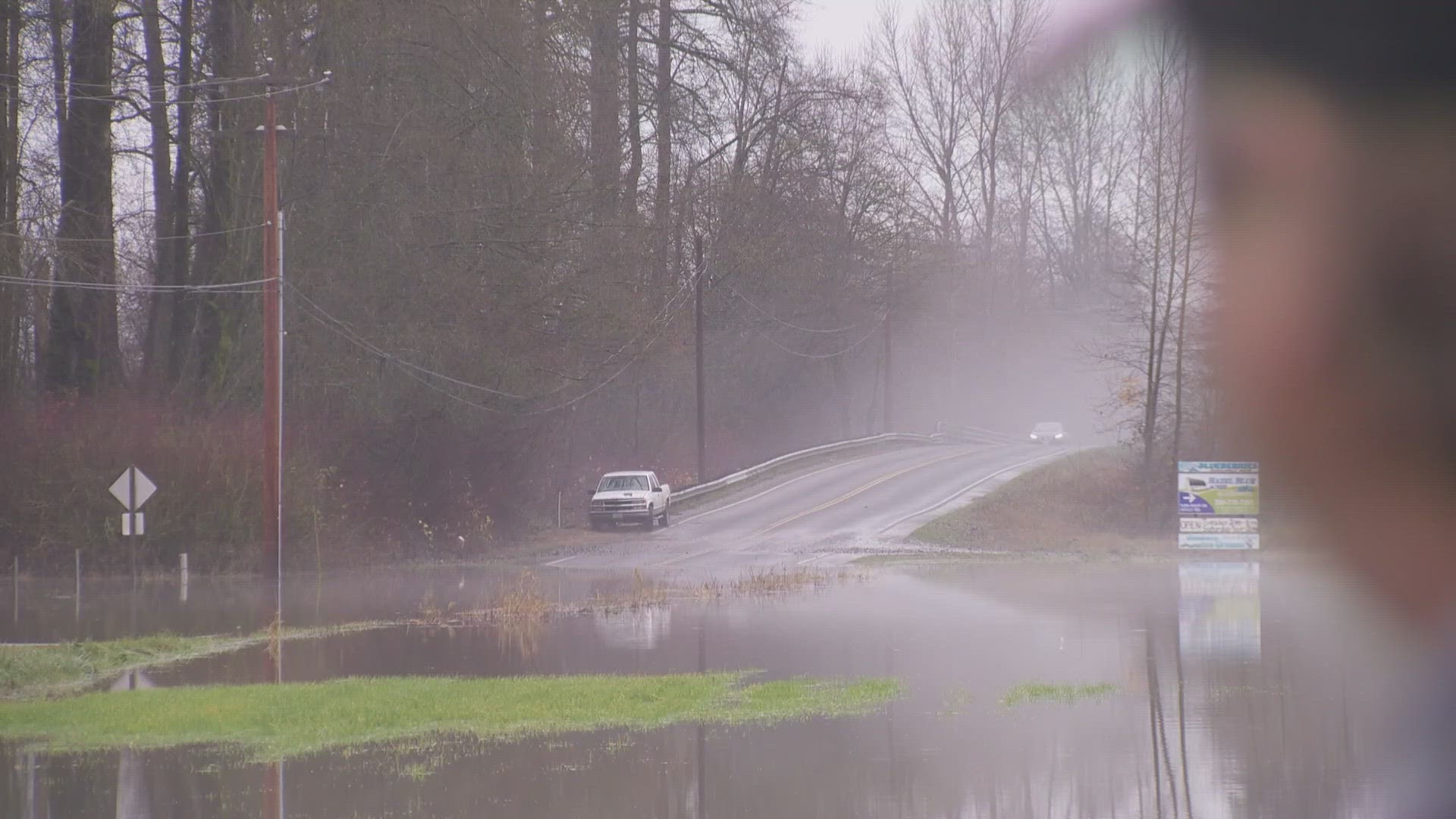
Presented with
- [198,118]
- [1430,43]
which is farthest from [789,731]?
[198,118]

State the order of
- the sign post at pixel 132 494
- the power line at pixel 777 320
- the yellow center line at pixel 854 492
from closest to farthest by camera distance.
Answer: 1. the sign post at pixel 132 494
2. the yellow center line at pixel 854 492
3. the power line at pixel 777 320

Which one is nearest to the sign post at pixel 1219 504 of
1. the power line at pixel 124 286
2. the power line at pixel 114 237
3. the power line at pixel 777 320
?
the power line at pixel 124 286

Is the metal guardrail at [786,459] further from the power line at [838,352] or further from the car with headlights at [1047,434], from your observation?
the car with headlights at [1047,434]

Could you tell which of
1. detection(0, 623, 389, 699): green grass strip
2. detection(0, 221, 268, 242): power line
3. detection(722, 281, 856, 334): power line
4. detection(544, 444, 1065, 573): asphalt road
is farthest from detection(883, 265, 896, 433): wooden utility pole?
detection(0, 623, 389, 699): green grass strip

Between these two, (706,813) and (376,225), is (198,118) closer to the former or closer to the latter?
(376,225)

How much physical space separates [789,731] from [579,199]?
26794mm

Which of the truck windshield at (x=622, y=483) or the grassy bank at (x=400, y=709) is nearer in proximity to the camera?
the grassy bank at (x=400, y=709)

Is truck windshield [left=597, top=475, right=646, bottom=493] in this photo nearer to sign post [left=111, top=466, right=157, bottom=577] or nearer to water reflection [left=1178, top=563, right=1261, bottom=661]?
water reflection [left=1178, top=563, right=1261, bottom=661]

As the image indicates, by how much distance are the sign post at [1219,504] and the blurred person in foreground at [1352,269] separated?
215 centimetres

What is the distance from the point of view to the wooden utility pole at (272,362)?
91.2 feet

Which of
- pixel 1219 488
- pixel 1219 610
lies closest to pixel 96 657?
pixel 1219 610

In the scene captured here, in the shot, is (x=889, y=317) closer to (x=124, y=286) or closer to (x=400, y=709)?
(x=124, y=286)

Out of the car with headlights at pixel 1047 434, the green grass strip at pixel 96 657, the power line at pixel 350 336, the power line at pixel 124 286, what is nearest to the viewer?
the green grass strip at pixel 96 657

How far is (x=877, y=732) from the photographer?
42.9 ft
